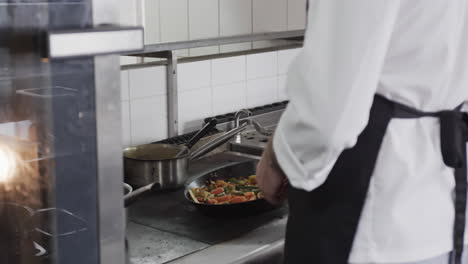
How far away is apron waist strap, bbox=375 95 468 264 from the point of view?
1142mm

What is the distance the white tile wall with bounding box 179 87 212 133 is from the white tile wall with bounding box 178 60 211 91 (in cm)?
2

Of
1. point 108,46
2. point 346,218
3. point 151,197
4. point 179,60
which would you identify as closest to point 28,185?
point 108,46

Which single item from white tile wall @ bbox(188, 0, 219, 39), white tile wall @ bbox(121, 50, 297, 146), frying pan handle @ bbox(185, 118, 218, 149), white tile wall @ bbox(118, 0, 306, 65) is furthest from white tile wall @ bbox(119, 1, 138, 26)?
white tile wall @ bbox(188, 0, 219, 39)

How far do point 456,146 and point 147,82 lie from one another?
129 cm

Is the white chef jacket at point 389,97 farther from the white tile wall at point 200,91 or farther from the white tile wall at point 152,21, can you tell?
the white tile wall at point 152,21

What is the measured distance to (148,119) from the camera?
7.58 feet

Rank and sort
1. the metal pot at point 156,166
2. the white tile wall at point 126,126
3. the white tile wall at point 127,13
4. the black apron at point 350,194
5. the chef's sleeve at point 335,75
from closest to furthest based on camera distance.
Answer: the white tile wall at point 127,13, the chef's sleeve at point 335,75, the black apron at point 350,194, the metal pot at point 156,166, the white tile wall at point 126,126

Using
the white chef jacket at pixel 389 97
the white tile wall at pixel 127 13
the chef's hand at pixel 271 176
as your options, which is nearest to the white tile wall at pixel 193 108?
the chef's hand at pixel 271 176

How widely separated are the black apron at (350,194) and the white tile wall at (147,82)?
1.10 meters

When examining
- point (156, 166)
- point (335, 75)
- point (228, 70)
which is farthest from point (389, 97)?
point (228, 70)

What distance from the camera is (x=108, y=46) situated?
789 mm

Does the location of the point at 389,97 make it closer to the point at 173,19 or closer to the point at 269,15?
the point at 173,19

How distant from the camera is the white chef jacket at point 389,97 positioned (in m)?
1.03

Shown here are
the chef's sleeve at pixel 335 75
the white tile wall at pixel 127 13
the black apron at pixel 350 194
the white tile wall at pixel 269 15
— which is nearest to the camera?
the white tile wall at pixel 127 13
